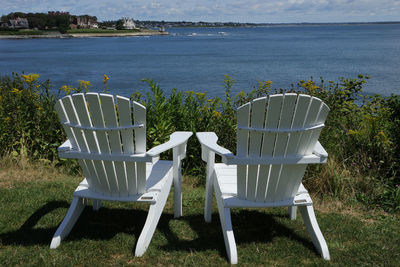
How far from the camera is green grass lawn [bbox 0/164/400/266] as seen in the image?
252 cm

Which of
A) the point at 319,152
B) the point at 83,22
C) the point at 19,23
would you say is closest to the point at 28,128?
the point at 319,152

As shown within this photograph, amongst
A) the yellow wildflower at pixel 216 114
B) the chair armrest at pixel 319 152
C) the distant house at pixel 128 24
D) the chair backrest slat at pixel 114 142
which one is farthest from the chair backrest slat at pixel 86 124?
the distant house at pixel 128 24

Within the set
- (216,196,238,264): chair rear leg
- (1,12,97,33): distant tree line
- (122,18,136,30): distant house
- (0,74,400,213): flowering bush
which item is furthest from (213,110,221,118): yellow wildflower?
(122,18,136,30): distant house

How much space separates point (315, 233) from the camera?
264 cm

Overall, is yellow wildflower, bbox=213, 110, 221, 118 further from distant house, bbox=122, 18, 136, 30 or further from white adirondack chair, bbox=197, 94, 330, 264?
distant house, bbox=122, 18, 136, 30

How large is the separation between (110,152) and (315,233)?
1.59 meters

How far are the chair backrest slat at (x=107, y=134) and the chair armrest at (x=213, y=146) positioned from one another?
463 millimetres

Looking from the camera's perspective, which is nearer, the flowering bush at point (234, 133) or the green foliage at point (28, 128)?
the flowering bush at point (234, 133)

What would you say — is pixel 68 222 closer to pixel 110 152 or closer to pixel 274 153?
pixel 110 152

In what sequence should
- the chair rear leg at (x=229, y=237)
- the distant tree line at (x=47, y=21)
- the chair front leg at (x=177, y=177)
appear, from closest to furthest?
the chair rear leg at (x=229, y=237), the chair front leg at (x=177, y=177), the distant tree line at (x=47, y=21)

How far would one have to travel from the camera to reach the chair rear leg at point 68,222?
2.62 m

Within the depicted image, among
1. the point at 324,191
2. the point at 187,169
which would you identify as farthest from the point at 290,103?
the point at 187,169

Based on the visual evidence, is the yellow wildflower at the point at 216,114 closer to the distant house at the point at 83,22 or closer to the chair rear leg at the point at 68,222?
the chair rear leg at the point at 68,222

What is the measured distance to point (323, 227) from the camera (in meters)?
3.02
